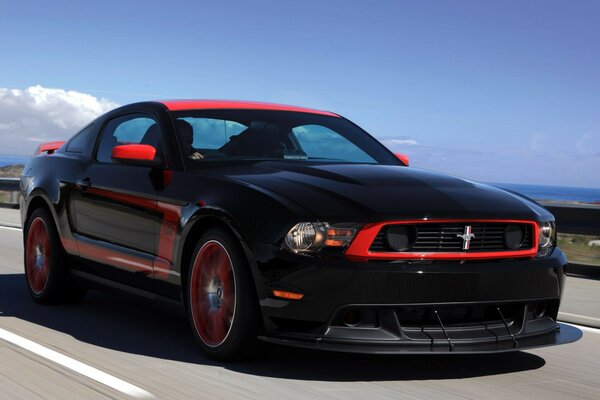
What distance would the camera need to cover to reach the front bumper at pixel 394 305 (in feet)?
14.6

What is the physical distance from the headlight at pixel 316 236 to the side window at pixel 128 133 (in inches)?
63.8

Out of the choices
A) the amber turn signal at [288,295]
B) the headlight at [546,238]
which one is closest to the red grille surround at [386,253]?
the amber turn signal at [288,295]

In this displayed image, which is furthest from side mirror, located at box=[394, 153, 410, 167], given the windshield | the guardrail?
the guardrail

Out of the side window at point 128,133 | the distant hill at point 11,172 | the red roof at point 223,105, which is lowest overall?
the distant hill at point 11,172

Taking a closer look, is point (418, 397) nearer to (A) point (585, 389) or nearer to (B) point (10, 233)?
(A) point (585, 389)

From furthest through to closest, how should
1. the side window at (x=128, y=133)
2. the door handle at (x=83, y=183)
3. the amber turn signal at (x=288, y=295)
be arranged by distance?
the door handle at (x=83, y=183) → the side window at (x=128, y=133) → the amber turn signal at (x=288, y=295)

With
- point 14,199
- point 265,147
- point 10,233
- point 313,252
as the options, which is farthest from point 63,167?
point 14,199

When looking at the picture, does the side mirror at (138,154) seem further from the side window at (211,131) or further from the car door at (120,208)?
the side window at (211,131)

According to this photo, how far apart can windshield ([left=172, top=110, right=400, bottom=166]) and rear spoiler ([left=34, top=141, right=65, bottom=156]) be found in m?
2.16

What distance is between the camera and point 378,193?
4828 mm

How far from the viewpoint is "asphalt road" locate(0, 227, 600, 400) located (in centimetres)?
446

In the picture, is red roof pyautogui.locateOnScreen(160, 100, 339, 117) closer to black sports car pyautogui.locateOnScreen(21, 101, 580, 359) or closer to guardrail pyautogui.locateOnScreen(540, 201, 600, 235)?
black sports car pyautogui.locateOnScreen(21, 101, 580, 359)

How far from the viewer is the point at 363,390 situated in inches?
177

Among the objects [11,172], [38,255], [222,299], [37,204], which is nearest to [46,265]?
[38,255]
